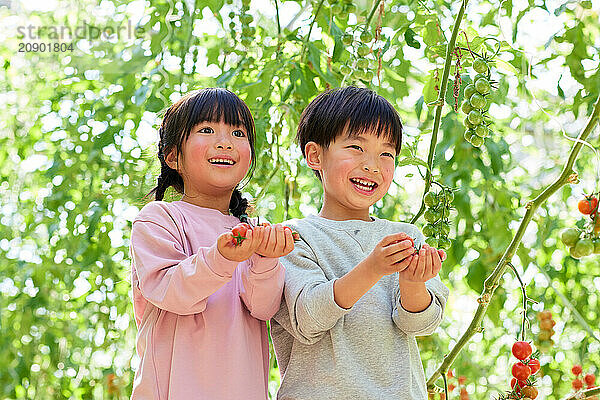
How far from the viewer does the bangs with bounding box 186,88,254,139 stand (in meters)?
1.14

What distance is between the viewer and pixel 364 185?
1108mm

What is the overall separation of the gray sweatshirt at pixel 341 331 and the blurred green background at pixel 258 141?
0.63 ft

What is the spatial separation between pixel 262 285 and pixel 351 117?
0.28 meters

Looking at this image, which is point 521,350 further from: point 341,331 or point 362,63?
point 362,63

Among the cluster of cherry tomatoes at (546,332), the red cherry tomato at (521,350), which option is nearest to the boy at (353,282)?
the red cherry tomato at (521,350)

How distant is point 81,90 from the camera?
84.9 inches

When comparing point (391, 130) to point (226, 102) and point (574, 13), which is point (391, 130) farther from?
point (574, 13)

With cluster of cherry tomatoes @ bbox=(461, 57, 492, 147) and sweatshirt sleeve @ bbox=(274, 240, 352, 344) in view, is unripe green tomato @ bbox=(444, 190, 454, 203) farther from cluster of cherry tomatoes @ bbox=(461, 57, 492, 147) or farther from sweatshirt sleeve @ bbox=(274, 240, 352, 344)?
sweatshirt sleeve @ bbox=(274, 240, 352, 344)

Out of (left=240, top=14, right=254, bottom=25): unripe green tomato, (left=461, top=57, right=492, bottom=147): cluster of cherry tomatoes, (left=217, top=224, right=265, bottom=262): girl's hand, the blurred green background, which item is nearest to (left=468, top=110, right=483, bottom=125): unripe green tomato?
(left=461, top=57, right=492, bottom=147): cluster of cherry tomatoes

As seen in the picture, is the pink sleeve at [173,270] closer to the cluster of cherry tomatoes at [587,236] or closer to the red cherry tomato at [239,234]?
the red cherry tomato at [239,234]

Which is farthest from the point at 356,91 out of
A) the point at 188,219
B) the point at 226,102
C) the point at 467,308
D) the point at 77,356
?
the point at 467,308

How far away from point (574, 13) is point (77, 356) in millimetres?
1938

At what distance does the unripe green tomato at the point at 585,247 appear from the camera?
1.11 m

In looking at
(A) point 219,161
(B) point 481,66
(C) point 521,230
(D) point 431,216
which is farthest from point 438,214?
(A) point 219,161
